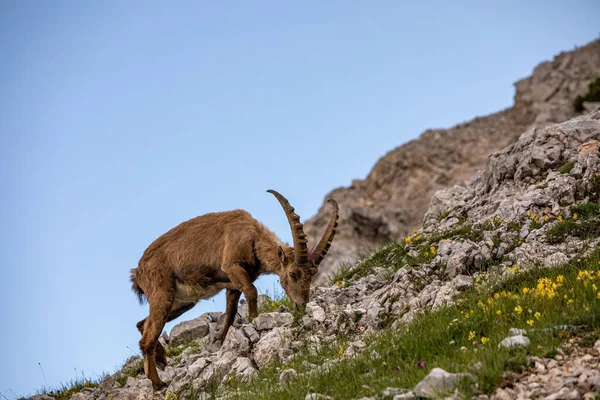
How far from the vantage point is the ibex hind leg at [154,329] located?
12804 mm

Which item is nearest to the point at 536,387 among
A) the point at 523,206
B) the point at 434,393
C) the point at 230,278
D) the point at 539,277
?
the point at 434,393

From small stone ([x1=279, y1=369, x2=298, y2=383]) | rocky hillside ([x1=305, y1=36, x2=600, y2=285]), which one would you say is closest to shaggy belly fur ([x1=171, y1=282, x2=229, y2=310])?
small stone ([x1=279, y1=369, x2=298, y2=383])

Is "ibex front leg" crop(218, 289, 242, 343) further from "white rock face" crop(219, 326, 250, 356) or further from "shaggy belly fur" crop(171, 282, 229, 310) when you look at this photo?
"white rock face" crop(219, 326, 250, 356)

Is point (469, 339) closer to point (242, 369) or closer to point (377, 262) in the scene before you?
point (242, 369)

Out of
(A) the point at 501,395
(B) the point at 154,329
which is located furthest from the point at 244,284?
(A) the point at 501,395

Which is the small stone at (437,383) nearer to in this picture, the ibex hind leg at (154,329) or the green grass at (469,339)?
the green grass at (469,339)

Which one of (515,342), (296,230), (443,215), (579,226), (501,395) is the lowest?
(501,395)

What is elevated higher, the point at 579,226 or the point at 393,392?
the point at 579,226

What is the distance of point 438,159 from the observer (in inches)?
1719

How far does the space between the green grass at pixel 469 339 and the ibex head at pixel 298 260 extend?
284cm

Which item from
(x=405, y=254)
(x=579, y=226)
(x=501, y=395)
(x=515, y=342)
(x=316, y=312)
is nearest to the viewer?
(x=501, y=395)

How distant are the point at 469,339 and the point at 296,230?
4.97 m

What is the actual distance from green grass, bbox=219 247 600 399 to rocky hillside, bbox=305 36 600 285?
25255mm

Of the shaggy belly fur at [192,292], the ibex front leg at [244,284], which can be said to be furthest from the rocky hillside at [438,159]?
the ibex front leg at [244,284]
